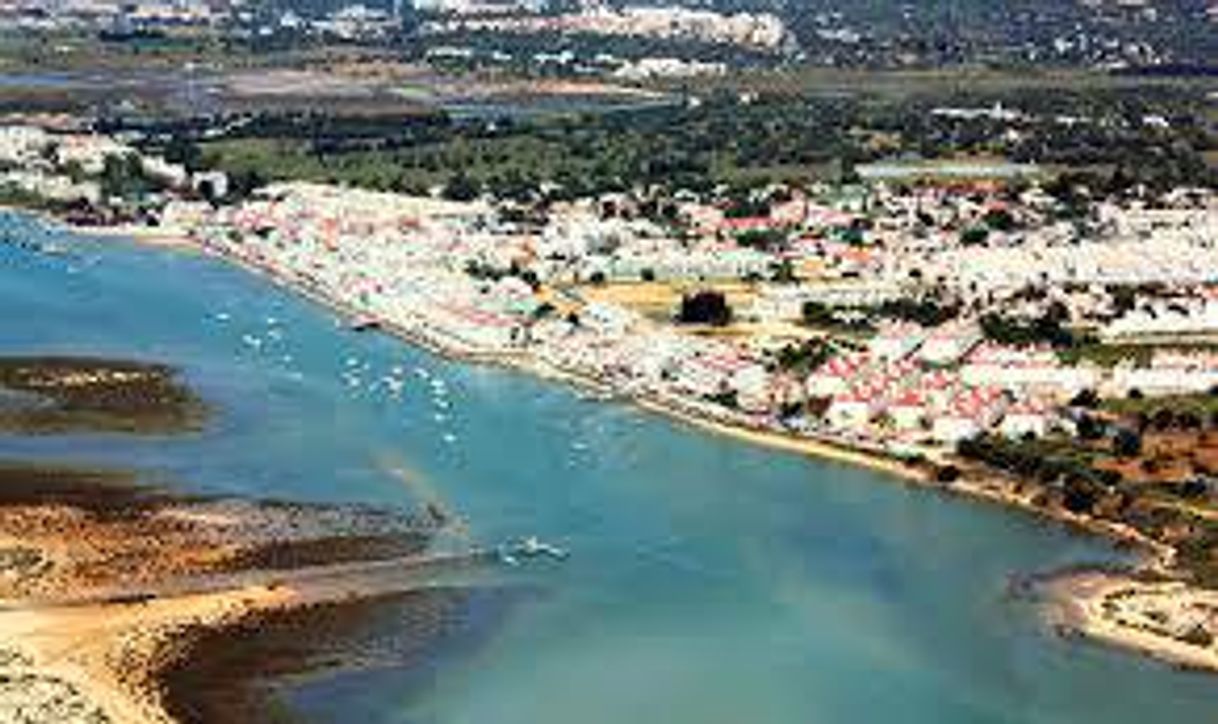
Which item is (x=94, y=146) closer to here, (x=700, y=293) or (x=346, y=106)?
(x=346, y=106)

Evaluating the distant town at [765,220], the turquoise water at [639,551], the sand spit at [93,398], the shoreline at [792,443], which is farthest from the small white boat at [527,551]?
the sand spit at [93,398]

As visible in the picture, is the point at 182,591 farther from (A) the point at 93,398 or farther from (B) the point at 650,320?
(B) the point at 650,320

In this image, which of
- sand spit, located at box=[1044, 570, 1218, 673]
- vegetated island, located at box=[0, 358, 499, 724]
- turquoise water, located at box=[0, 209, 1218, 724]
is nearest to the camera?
vegetated island, located at box=[0, 358, 499, 724]

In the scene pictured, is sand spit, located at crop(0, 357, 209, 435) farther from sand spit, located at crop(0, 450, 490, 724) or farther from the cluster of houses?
the cluster of houses

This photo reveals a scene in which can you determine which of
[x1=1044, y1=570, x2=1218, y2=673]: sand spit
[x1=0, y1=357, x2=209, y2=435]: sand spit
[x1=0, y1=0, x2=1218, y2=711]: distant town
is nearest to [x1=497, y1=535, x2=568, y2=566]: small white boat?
[x1=0, y1=0, x2=1218, y2=711]: distant town

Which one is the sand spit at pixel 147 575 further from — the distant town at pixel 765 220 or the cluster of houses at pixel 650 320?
the cluster of houses at pixel 650 320

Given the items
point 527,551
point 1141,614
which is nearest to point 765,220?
point 527,551
